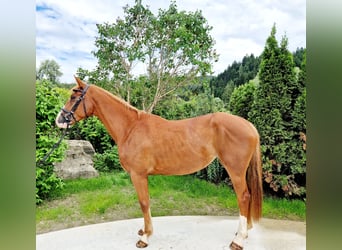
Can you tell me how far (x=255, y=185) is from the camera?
2936 mm

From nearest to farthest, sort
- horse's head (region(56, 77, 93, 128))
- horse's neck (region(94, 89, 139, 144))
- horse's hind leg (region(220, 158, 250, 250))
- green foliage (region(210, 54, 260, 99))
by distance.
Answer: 1. horse's hind leg (region(220, 158, 250, 250))
2. horse's head (region(56, 77, 93, 128))
3. horse's neck (region(94, 89, 139, 144))
4. green foliage (region(210, 54, 260, 99))

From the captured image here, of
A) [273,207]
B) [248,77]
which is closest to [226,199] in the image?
[273,207]

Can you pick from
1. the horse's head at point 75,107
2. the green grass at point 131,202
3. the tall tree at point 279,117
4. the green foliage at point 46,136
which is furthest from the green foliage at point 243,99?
the green foliage at point 46,136

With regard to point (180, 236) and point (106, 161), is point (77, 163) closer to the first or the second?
point (106, 161)

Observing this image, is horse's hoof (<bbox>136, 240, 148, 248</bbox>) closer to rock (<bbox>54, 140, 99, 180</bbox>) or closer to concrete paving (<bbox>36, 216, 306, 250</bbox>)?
concrete paving (<bbox>36, 216, 306, 250</bbox>)

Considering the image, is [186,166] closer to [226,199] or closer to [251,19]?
[226,199]

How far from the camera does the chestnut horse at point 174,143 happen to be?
2.86 m

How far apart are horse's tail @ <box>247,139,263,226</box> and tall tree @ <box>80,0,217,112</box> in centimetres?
194

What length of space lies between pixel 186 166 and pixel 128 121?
84cm

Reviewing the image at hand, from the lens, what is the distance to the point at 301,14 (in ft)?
12.6

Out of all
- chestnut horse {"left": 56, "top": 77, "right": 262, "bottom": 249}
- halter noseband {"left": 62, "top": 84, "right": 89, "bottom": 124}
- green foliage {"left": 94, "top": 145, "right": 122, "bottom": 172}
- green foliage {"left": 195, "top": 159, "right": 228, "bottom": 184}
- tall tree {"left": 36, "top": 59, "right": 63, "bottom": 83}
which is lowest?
green foliage {"left": 195, "top": 159, "right": 228, "bottom": 184}

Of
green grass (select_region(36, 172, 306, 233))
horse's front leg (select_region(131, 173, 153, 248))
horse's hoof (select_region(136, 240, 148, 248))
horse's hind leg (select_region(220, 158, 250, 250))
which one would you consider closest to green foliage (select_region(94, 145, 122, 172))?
green grass (select_region(36, 172, 306, 233))

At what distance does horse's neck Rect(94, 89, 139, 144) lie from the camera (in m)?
3.07

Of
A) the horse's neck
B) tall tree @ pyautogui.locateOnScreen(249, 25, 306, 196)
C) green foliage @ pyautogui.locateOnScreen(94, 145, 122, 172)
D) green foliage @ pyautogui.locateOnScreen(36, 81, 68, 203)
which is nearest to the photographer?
the horse's neck
